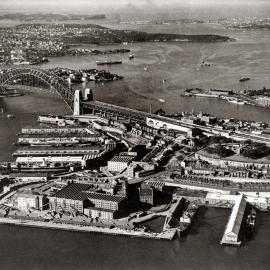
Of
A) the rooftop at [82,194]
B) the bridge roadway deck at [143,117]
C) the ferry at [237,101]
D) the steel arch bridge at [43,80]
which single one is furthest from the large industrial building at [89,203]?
the ferry at [237,101]

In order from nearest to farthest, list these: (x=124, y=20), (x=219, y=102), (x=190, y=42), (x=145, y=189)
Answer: (x=145, y=189)
(x=219, y=102)
(x=190, y=42)
(x=124, y=20)

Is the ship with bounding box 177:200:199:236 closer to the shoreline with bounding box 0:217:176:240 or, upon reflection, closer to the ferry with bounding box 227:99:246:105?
the shoreline with bounding box 0:217:176:240

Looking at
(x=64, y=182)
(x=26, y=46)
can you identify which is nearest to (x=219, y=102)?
(x=64, y=182)

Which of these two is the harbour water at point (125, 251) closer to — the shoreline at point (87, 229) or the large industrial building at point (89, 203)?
the shoreline at point (87, 229)

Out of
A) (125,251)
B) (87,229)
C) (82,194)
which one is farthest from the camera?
(82,194)

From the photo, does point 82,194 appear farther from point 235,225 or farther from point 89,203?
point 235,225

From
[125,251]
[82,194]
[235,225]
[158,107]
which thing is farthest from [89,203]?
[158,107]

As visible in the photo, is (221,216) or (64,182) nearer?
(221,216)

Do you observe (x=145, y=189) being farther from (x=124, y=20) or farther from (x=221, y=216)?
(x=124, y=20)
